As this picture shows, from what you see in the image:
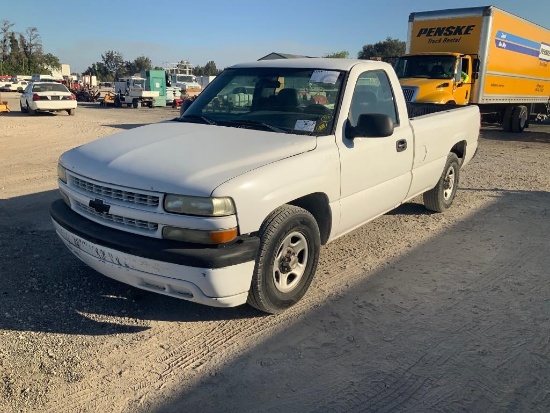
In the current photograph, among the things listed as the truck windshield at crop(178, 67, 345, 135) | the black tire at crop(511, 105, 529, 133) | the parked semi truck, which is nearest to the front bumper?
the truck windshield at crop(178, 67, 345, 135)

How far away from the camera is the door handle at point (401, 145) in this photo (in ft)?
15.3

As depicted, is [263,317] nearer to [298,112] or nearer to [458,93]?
[298,112]

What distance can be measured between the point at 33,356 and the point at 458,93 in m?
13.7

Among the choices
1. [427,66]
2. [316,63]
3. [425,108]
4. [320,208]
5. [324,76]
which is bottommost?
[320,208]

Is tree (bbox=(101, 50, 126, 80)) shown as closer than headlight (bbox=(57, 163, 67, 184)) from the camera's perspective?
No

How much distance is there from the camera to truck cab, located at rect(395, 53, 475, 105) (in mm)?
13117

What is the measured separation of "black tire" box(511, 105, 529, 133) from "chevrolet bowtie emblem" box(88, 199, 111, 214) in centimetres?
1789

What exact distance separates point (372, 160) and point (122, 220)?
227 cm

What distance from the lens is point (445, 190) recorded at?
254 inches

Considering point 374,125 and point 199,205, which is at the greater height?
point 374,125

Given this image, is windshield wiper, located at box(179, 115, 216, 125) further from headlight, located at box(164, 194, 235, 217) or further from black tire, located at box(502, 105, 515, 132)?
black tire, located at box(502, 105, 515, 132)

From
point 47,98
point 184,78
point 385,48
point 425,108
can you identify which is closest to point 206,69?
point 385,48

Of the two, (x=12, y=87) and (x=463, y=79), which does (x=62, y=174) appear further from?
(x=12, y=87)

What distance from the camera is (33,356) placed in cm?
299
